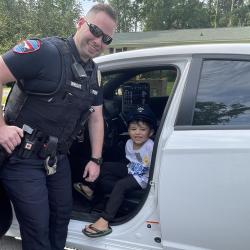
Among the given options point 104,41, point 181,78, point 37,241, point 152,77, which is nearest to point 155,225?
point 37,241

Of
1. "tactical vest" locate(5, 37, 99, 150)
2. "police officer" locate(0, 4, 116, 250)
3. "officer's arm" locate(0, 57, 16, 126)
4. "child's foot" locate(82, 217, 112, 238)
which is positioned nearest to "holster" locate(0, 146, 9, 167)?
→ "police officer" locate(0, 4, 116, 250)

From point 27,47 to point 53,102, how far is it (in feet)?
1.07

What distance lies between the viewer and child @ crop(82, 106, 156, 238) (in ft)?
8.74

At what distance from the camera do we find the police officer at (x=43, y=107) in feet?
6.91

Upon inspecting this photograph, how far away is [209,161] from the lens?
2.09 meters

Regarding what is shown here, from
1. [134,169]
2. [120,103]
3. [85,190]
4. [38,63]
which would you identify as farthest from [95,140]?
[120,103]

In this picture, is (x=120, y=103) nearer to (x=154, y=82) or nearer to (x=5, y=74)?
(x=154, y=82)

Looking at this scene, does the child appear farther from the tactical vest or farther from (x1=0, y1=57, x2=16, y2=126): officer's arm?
(x1=0, y1=57, x2=16, y2=126): officer's arm

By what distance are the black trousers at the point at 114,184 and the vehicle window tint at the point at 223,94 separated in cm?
84

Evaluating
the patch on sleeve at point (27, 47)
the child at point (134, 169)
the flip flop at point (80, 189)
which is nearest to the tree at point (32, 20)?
the flip flop at point (80, 189)

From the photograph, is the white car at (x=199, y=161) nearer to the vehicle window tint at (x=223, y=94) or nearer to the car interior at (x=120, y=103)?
the vehicle window tint at (x=223, y=94)

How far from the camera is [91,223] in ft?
8.91

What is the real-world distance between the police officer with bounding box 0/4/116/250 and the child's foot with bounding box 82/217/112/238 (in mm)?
Result: 334

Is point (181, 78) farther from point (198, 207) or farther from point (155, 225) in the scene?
point (155, 225)
